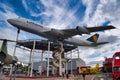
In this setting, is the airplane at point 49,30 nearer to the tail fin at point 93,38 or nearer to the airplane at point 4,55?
the tail fin at point 93,38

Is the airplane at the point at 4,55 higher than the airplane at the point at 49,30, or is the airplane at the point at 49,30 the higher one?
the airplane at the point at 49,30

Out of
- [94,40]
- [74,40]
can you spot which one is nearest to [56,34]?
[74,40]

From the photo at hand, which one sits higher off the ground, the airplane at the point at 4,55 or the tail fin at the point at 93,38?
the tail fin at the point at 93,38

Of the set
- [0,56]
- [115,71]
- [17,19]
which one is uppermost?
[17,19]

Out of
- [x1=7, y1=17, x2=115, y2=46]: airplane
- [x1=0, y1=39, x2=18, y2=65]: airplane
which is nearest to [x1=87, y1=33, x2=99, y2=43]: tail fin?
[x1=7, y1=17, x2=115, y2=46]: airplane

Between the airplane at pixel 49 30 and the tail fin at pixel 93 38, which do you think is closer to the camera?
the airplane at pixel 49 30

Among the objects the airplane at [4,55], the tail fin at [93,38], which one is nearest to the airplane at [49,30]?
the tail fin at [93,38]

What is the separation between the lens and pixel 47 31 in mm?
45938

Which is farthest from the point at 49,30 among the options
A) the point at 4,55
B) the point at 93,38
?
the point at 4,55

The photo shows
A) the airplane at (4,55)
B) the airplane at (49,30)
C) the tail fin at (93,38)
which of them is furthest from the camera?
the tail fin at (93,38)

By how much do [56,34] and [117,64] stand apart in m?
26.9

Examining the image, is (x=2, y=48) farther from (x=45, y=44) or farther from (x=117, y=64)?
(x=45, y=44)

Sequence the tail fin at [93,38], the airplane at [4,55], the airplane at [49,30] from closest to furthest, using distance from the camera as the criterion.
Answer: the airplane at [4,55], the airplane at [49,30], the tail fin at [93,38]

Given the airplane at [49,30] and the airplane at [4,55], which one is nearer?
the airplane at [4,55]
